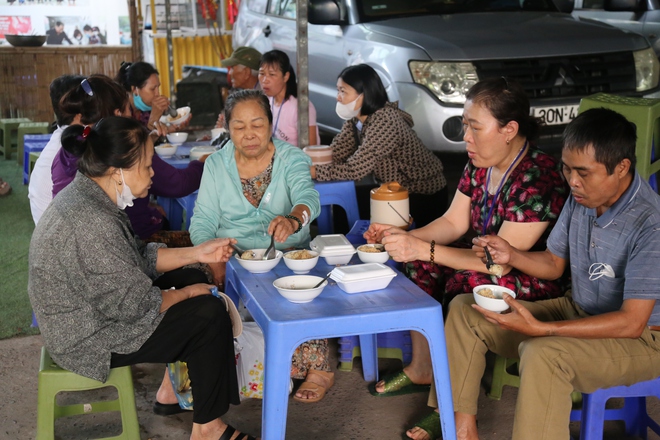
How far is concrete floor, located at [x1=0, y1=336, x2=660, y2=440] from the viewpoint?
288 cm

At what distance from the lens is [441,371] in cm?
238

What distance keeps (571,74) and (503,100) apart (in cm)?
282

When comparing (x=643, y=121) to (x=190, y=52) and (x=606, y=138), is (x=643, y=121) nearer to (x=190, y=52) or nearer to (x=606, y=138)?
(x=606, y=138)

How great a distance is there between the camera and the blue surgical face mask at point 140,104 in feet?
17.2

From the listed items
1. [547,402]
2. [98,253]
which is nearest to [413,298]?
[547,402]

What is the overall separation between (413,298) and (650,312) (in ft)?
2.37

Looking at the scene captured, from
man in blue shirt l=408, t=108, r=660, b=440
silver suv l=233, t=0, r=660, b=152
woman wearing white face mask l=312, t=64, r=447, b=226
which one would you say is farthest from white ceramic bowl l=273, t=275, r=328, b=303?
silver suv l=233, t=0, r=660, b=152

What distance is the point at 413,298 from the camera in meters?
2.36

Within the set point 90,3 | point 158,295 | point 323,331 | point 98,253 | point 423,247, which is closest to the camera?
point 323,331

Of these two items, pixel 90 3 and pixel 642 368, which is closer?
pixel 642 368

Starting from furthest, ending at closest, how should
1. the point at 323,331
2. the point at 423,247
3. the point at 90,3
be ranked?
the point at 90,3 → the point at 423,247 → the point at 323,331

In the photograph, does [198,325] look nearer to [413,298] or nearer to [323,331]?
[323,331]

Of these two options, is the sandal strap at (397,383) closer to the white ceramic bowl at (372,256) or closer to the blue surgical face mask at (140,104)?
the white ceramic bowl at (372,256)

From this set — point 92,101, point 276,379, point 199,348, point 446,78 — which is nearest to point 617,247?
point 276,379
